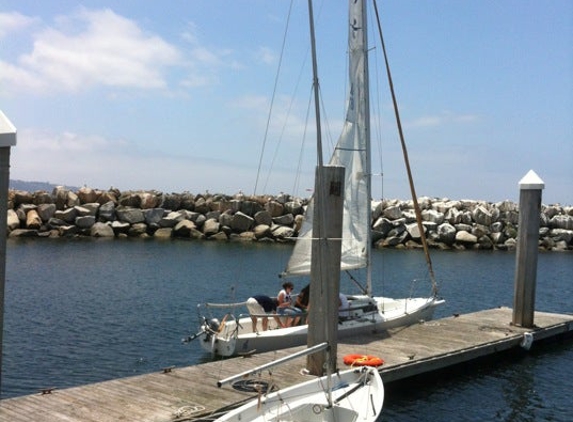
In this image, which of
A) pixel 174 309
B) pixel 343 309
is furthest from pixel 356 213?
pixel 174 309

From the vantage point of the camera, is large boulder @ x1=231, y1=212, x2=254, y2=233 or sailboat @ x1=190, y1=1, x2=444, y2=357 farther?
large boulder @ x1=231, y1=212, x2=254, y2=233

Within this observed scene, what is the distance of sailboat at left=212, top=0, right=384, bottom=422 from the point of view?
11000 millimetres

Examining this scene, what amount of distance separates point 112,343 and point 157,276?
636 inches

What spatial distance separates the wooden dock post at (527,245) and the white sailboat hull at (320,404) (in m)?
10.9

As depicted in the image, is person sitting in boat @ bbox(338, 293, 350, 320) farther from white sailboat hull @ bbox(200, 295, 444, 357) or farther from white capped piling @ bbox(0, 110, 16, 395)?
white capped piling @ bbox(0, 110, 16, 395)

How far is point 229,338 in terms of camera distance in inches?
693

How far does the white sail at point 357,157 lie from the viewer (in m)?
20.2

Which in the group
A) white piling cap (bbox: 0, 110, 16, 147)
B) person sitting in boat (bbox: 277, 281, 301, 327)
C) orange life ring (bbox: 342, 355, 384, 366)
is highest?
white piling cap (bbox: 0, 110, 16, 147)

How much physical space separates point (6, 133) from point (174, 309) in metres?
20.1

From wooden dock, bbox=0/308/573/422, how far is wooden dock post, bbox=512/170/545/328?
0.70 metres

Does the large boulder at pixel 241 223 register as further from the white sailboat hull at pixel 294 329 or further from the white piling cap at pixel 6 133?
the white piling cap at pixel 6 133

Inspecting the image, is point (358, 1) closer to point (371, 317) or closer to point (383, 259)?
point (371, 317)

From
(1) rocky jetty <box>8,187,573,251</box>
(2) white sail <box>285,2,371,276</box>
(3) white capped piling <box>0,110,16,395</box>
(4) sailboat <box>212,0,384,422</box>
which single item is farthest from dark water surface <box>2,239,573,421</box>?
(3) white capped piling <box>0,110,16,395</box>

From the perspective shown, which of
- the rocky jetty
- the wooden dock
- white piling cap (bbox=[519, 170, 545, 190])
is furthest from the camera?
the rocky jetty
